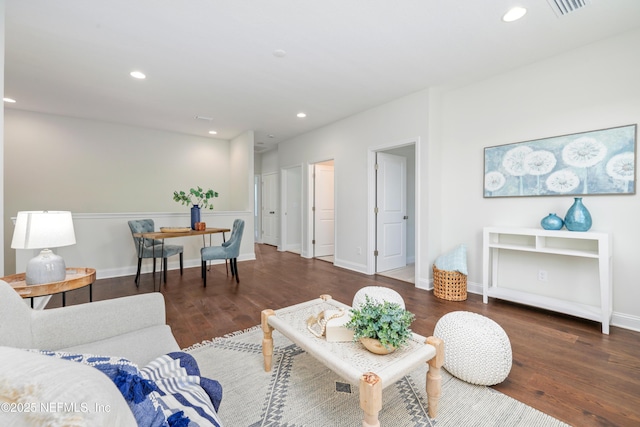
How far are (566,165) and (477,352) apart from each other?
2.23 m

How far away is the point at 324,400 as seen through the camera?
1545 mm

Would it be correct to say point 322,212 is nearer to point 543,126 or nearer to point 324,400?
point 543,126

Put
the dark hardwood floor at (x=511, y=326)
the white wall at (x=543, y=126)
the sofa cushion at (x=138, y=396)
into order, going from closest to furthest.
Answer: the sofa cushion at (x=138, y=396), the dark hardwood floor at (x=511, y=326), the white wall at (x=543, y=126)

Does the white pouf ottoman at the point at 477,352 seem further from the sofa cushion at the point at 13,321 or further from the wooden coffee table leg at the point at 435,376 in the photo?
the sofa cushion at the point at 13,321

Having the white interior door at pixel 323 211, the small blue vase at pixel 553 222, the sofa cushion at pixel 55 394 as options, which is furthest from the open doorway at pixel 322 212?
the sofa cushion at pixel 55 394

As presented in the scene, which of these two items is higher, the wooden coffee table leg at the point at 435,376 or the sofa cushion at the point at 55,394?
the sofa cushion at the point at 55,394

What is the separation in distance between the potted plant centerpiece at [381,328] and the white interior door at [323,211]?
443 cm

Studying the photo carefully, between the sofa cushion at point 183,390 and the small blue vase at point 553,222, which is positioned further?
the small blue vase at point 553,222

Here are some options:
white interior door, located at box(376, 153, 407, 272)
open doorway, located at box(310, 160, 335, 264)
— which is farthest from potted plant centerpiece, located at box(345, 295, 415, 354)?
open doorway, located at box(310, 160, 335, 264)

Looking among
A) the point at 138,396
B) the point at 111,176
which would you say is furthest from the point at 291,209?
the point at 138,396

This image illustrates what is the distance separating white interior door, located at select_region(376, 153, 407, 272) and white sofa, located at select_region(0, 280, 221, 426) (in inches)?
138

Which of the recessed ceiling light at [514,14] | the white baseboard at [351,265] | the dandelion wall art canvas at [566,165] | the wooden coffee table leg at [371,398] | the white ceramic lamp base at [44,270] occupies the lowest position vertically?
the white baseboard at [351,265]

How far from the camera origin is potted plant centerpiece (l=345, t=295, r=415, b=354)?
1.25 meters

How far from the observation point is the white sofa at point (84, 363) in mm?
407
